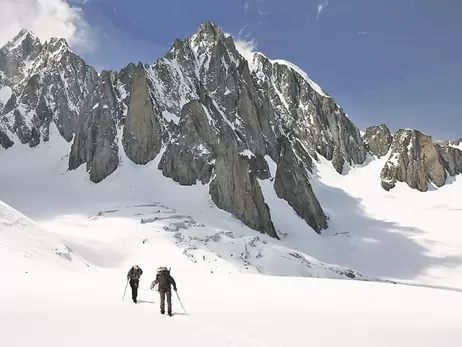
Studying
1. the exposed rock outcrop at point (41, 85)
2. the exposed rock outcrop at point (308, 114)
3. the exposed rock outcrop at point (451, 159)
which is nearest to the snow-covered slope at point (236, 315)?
the exposed rock outcrop at point (41, 85)

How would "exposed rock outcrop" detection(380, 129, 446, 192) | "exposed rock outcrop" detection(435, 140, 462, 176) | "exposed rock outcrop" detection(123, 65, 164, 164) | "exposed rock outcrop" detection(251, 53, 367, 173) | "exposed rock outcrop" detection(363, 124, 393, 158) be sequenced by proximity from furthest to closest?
"exposed rock outcrop" detection(363, 124, 393, 158) → "exposed rock outcrop" detection(435, 140, 462, 176) → "exposed rock outcrop" detection(251, 53, 367, 173) → "exposed rock outcrop" detection(380, 129, 446, 192) → "exposed rock outcrop" detection(123, 65, 164, 164)

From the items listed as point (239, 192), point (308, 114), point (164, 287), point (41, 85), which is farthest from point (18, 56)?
point (164, 287)

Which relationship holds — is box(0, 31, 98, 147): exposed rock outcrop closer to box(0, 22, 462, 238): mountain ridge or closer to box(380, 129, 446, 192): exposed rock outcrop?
box(0, 22, 462, 238): mountain ridge

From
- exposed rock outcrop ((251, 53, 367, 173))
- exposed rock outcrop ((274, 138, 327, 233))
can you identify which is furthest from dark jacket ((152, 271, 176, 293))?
exposed rock outcrop ((251, 53, 367, 173))

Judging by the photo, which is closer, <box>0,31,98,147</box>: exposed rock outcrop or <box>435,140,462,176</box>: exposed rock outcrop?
<box>0,31,98,147</box>: exposed rock outcrop

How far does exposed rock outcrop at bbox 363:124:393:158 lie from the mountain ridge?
36 centimetres

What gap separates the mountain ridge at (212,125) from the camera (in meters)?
78.4

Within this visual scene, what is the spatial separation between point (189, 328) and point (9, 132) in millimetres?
120339

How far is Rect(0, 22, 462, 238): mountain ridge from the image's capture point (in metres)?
78.4

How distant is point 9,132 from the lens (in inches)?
4466

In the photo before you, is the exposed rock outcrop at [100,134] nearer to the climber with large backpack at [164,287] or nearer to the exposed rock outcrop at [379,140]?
the climber with large backpack at [164,287]

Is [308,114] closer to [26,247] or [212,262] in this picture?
[212,262]

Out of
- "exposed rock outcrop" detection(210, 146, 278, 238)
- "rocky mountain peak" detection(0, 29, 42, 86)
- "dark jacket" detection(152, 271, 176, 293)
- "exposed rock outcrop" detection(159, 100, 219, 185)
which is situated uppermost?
"rocky mountain peak" detection(0, 29, 42, 86)

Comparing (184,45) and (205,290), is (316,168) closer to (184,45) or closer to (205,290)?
(184,45)
